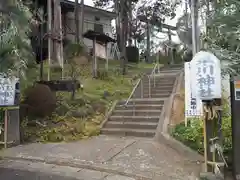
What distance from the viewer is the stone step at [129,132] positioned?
844 cm

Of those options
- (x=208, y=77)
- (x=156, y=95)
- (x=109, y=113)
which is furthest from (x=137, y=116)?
(x=208, y=77)

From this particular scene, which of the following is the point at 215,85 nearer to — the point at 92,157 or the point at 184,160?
the point at 184,160

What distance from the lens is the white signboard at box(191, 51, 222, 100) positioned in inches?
196

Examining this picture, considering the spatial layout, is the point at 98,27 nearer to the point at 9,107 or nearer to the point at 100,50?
the point at 100,50

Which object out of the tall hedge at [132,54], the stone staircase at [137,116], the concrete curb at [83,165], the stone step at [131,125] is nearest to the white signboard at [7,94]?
the concrete curb at [83,165]

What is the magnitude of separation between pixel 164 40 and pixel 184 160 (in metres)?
25.3

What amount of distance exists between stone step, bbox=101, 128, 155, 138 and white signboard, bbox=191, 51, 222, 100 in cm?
357

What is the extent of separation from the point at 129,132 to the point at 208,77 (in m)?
4.23

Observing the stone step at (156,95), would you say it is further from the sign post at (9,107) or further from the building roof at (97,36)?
the sign post at (9,107)

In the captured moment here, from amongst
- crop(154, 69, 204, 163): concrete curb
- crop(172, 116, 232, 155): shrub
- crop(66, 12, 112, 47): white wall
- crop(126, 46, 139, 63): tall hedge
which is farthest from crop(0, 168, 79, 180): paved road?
crop(126, 46, 139, 63): tall hedge

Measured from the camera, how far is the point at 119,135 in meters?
8.85

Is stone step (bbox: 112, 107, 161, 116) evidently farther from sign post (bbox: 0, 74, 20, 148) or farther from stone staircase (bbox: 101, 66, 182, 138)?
sign post (bbox: 0, 74, 20, 148)

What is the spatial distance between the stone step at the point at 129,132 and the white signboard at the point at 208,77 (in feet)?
11.7

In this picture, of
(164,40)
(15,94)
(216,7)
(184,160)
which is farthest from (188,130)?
(164,40)
